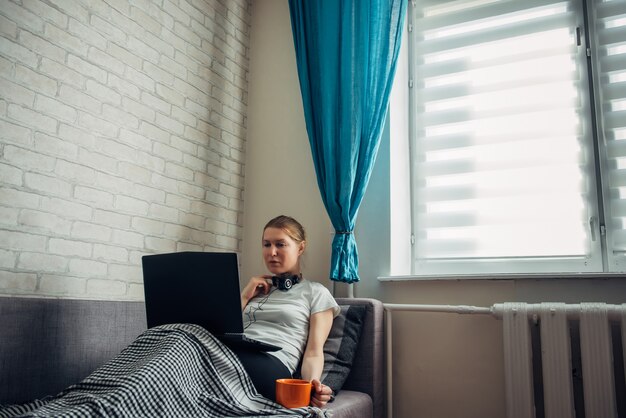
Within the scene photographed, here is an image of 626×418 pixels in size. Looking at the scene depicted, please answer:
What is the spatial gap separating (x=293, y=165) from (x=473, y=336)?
48.1 inches

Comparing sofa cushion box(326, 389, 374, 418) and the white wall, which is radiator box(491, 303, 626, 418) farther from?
the white wall

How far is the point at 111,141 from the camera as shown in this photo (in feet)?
6.66

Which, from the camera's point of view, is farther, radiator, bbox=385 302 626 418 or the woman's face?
the woman's face

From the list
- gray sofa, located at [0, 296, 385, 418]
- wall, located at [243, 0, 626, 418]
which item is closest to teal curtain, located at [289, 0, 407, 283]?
wall, located at [243, 0, 626, 418]

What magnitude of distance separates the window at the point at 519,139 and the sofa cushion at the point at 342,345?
0.51 m

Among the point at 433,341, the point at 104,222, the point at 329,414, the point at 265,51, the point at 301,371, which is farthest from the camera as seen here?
the point at 265,51

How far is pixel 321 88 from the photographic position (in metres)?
2.51

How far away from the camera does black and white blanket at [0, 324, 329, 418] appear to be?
1186 millimetres

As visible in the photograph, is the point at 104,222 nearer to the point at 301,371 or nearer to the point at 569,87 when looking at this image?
the point at 301,371

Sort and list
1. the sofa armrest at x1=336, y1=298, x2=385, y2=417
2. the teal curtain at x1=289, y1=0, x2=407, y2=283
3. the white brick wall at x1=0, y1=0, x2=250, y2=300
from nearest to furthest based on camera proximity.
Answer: the white brick wall at x1=0, y1=0, x2=250, y2=300
the sofa armrest at x1=336, y1=298, x2=385, y2=417
the teal curtain at x1=289, y1=0, x2=407, y2=283

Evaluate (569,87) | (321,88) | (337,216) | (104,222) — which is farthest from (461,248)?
(104,222)

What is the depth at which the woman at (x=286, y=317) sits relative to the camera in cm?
162

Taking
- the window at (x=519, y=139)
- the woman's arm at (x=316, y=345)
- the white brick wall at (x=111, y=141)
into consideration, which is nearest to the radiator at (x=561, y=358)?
the window at (x=519, y=139)

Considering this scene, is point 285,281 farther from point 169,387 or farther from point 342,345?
point 169,387
